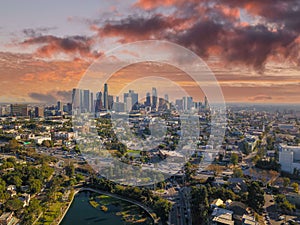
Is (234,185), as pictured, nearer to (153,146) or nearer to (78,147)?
(153,146)

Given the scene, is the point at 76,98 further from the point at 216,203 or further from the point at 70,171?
the point at 216,203

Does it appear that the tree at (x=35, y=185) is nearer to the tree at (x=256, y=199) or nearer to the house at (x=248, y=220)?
the house at (x=248, y=220)

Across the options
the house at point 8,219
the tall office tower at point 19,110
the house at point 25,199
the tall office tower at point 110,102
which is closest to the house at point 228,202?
the house at point 8,219

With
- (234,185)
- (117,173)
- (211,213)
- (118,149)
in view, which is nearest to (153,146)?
(118,149)

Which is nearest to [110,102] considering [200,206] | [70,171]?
[70,171]

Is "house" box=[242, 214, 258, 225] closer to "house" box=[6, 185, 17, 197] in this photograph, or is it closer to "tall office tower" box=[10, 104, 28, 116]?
"house" box=[6, 185, 17, 197]

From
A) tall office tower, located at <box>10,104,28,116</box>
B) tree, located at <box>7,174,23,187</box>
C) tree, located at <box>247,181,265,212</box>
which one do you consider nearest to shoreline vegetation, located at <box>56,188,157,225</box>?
tree, located at <box>7,174,23,187</box>
